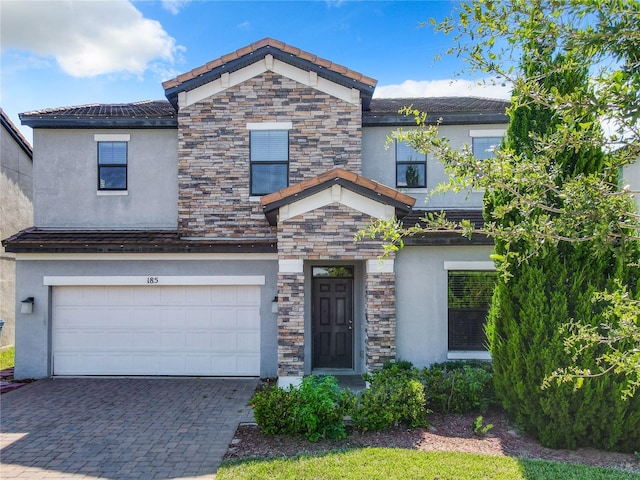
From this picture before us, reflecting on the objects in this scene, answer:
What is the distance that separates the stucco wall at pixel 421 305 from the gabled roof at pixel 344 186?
5.01ft

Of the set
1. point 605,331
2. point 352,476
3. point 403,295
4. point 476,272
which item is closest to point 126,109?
point 403,295

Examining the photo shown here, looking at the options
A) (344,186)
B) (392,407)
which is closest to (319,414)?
(392,407)

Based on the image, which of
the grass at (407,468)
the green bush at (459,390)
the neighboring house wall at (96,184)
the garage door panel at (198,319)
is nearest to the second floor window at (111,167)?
the neighboring house wall at (96,184)

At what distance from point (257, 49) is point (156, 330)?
25.9 ft

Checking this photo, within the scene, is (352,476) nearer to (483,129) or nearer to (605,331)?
→ (605,331)

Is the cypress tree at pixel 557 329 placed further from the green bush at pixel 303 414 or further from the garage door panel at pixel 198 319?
the garage door panel at pixel 198 319

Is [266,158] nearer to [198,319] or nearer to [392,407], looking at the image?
[198,319]

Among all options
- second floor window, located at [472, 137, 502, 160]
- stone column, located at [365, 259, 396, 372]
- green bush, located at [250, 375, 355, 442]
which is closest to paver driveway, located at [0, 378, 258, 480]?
green bush, located at [250, 375, 355, 442]

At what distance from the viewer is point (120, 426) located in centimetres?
759

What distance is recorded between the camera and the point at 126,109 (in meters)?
12.7

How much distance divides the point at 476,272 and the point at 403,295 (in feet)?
6.46

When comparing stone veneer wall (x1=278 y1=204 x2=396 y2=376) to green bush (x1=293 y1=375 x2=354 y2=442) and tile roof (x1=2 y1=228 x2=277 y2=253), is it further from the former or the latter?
green bush (x1=293 y1=375 x2=354 y2=442)

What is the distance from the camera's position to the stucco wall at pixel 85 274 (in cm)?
1075

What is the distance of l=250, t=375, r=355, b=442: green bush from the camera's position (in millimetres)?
6695
